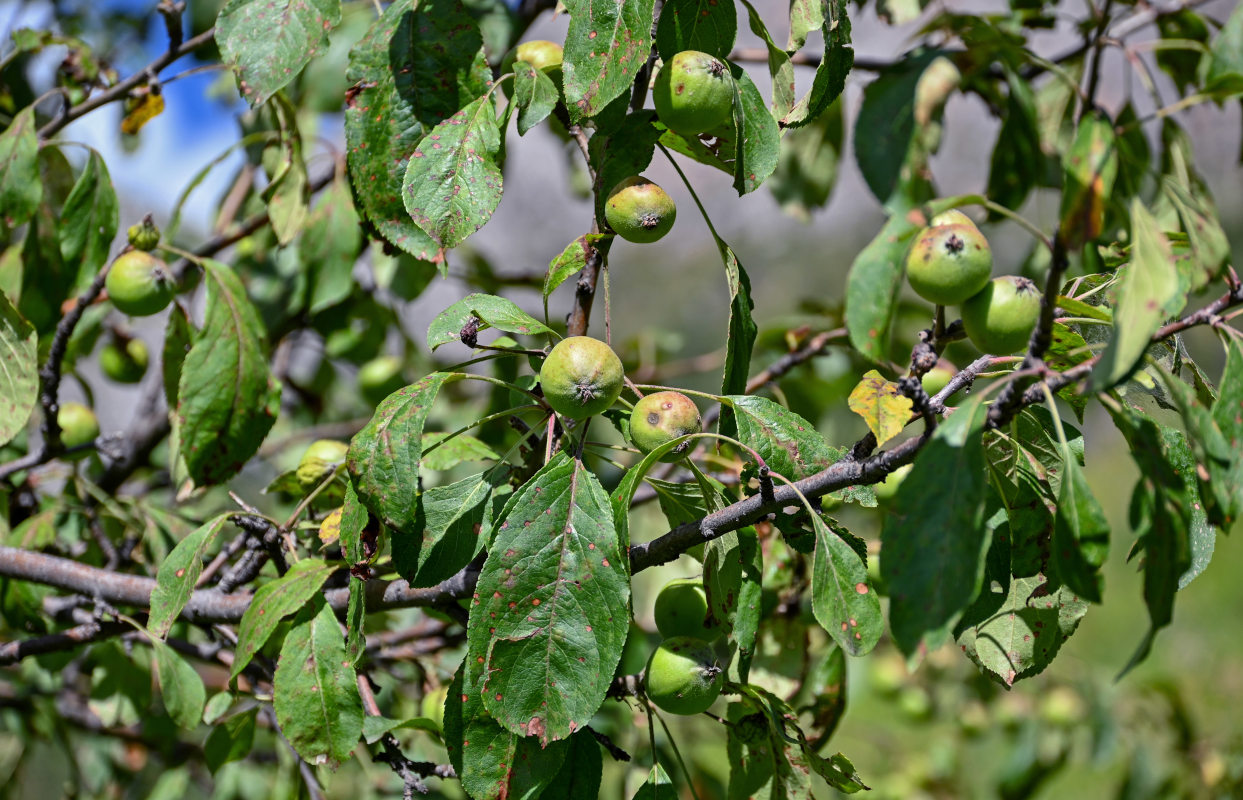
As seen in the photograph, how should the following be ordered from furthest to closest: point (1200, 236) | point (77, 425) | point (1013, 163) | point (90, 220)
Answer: point (77, 425), point (1013, 163), point (90, 220), point (1200, 236)

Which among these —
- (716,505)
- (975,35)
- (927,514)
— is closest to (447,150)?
(716,505)

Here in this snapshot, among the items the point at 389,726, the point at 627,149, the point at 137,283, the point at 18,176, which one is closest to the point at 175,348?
the point at 137,283

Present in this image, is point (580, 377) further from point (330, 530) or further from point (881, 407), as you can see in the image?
point (330, 530)

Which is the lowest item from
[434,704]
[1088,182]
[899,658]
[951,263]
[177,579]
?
[899,658]

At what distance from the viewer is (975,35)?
1584mm

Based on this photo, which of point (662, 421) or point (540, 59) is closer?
point (662, 421)

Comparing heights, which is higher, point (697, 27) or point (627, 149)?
point (697, 27)

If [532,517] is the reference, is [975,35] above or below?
above

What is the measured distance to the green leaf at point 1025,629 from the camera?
38.4 inches

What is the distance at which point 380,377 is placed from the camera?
2188 millimetres

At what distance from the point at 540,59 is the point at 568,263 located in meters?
0.30

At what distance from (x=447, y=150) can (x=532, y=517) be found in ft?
1.31

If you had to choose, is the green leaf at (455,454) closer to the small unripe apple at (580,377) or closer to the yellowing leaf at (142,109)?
the small unripe apple at (580,377)

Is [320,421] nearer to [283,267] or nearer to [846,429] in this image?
[283,267]
